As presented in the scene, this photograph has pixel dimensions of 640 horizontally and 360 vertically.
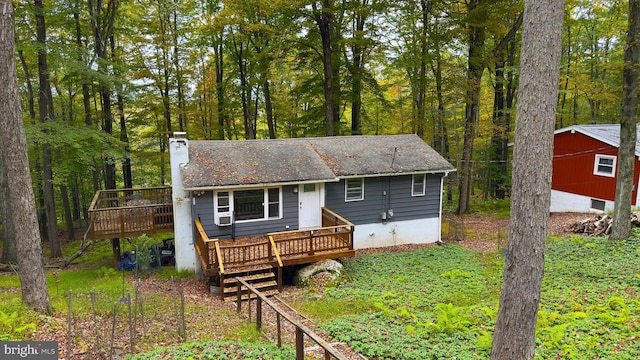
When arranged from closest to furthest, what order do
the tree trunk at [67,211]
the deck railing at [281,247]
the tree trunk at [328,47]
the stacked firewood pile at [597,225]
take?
1. the deck railing at [281,247]
2. the stacked firewood pile at [597,225]
3. the tree trunk at [328,47]
4. the tree trunk at [67,211]

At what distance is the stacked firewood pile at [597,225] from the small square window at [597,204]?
334cm

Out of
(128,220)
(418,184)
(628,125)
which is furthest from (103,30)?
(628,125)

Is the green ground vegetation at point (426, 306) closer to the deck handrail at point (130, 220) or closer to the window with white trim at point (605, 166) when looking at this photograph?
the deck handrail at point (130, 220)

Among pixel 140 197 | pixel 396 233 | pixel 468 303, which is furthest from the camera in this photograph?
pixel 396 233

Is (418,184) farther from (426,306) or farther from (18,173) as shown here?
(18,173)

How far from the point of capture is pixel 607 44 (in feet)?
90.5

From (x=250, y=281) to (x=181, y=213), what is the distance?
12.4 feet

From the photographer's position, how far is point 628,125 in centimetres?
1155

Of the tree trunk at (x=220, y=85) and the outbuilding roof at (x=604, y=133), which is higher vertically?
the tree trunk at (x=220, y=85)

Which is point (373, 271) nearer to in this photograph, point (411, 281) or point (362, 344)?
point (411, 281)

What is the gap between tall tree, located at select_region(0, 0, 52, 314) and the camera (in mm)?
6902

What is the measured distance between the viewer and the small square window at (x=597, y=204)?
1811 centimetres

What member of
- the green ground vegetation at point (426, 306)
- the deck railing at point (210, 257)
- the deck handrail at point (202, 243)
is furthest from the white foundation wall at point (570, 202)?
the deck handrail at point (202, 243)

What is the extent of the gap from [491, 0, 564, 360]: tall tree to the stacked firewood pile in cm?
1161
